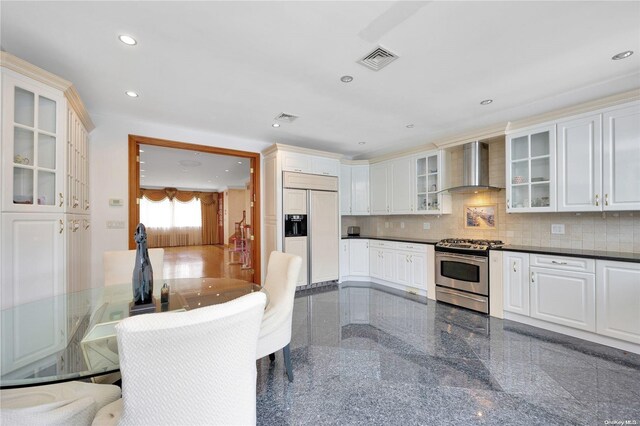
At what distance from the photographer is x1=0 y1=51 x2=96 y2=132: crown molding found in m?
1.84

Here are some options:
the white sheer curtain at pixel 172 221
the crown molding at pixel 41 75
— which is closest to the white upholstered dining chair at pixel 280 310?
the crown molding at pixel 41 75

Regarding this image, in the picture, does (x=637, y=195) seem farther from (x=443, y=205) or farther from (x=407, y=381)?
(x=407, y=381)

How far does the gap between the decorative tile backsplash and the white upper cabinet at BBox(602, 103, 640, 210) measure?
357 mm

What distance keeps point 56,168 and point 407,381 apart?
325 centimetres

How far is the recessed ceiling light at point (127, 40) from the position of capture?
1.90 meters

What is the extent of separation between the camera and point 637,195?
2562 mm

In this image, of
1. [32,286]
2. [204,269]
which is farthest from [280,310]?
[204,269]

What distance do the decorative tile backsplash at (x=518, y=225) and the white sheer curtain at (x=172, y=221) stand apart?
9368mm

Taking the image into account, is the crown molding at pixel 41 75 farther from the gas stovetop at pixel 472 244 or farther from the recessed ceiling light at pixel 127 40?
the gas stovetop at pixel 472 244

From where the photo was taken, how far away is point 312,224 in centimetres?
464

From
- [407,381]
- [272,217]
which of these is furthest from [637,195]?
[272,217]

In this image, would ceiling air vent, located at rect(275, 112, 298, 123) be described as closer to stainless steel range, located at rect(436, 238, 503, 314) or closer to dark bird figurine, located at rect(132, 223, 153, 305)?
dark bird figurine, located at rect(132, 223, 153, 305)

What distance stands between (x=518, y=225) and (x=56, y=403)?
4.53 meters

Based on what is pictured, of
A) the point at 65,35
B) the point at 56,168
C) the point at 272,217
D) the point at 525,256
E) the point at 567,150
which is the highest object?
the point at 65,35
